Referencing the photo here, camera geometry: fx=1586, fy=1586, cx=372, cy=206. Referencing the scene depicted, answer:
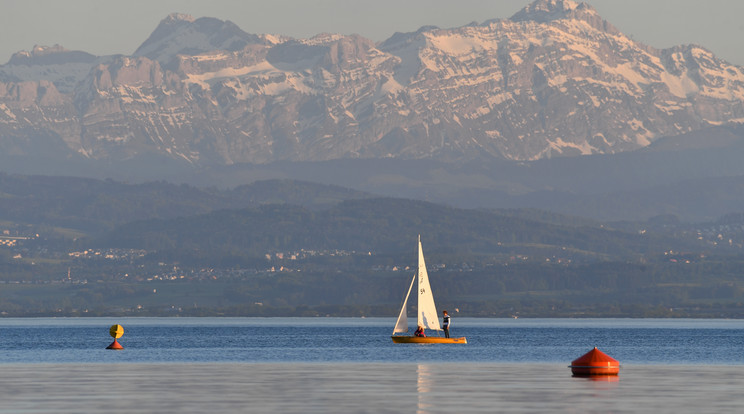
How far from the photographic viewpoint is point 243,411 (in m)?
82.8

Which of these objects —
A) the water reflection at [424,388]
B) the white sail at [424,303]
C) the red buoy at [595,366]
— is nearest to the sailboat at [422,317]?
the white sail at [424,303]

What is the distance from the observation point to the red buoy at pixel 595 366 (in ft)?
369

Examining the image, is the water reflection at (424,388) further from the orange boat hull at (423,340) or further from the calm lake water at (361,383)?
the orange boat hull at (423,340)

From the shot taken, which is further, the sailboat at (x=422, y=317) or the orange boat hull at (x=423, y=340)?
the sailboat at (x=422, y=317)

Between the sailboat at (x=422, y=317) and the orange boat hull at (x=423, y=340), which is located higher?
the sailboat at (x=422, y=317)

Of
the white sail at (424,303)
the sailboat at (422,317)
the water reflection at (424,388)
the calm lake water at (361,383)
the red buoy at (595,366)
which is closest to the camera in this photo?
the water reflection at (424,388)

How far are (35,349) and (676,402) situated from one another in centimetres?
11147

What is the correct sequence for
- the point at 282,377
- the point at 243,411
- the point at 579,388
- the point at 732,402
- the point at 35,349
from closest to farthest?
the point at 243,411 → the point at 732,402 → the point at 579,388 → the point at 282,377 → the point at 35,349

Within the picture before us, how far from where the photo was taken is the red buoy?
113 m

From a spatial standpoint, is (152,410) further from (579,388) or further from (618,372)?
(618,372)

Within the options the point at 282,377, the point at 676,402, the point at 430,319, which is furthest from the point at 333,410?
the point at 430,319

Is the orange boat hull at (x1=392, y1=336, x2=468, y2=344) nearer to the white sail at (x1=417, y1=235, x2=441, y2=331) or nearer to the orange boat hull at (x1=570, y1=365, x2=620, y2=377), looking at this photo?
the white sail at (x1=417, y1=235, x2=441, y2=331)

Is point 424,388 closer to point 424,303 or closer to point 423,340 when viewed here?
point 423,340

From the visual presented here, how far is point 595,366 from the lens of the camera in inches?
4429
